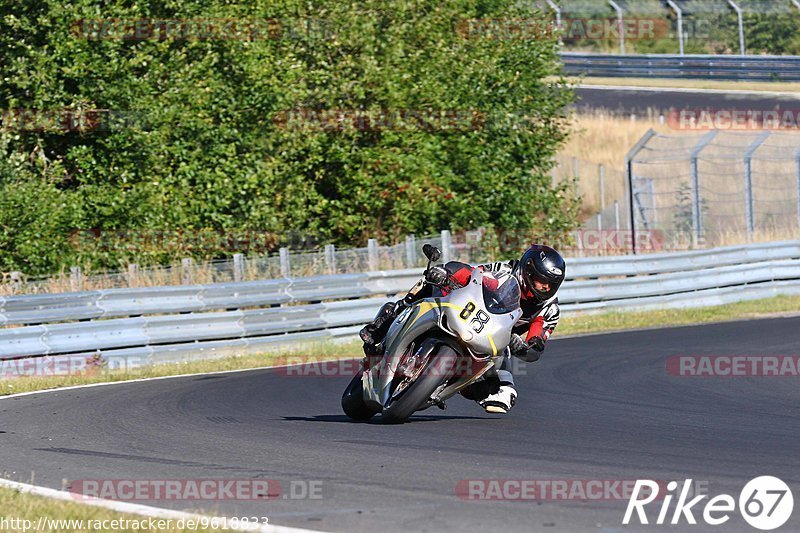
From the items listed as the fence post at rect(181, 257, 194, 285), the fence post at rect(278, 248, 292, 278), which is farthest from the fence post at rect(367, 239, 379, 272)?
the fence post at rect(181, 257, 194, 285)

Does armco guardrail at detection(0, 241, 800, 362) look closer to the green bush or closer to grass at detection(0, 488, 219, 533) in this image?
the green bush

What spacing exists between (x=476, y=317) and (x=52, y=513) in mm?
3536

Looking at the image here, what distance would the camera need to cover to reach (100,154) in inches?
882

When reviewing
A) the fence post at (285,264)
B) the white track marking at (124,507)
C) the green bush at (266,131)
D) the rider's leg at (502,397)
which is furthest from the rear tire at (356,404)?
the green bush at (266,131)

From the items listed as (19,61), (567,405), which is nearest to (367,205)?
(19,61)

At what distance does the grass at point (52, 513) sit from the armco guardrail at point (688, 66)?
3852 cm

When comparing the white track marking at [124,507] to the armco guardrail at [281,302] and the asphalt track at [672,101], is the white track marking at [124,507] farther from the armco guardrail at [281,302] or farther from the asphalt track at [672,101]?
the asphalt track at [672,101]

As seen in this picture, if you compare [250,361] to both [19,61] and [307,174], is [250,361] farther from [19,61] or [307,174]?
[307,174]

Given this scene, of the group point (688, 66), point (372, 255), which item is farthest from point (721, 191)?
point (372, 255)

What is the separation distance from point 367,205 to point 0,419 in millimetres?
15190

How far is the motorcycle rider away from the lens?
9.03 m

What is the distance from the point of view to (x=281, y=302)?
57.0 ft

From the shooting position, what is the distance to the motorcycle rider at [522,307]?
903 centimetres

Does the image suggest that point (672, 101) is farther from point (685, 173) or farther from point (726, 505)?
point (726, 505)
